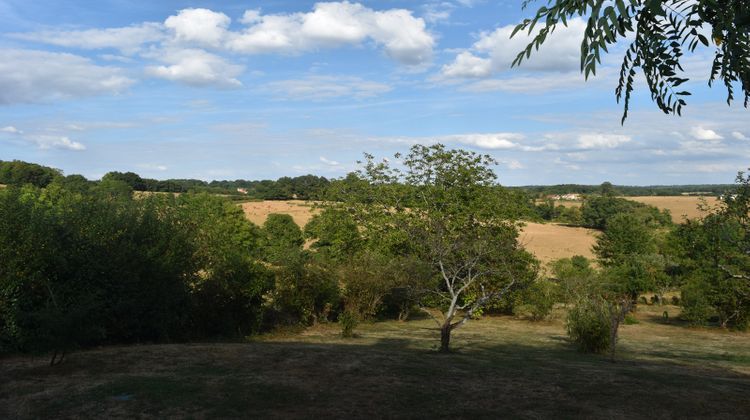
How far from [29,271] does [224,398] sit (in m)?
8.76

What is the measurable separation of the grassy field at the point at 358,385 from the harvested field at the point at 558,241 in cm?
5532

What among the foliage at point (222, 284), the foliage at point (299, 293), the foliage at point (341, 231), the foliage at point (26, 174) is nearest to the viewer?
the foliage at point (222, 284)

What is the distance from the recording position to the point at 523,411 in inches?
375

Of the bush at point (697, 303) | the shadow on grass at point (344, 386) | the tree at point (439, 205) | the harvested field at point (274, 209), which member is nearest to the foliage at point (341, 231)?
the tree at point (439, 205)

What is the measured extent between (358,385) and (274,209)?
87598mm

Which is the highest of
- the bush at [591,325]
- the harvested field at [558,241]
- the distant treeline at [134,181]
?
the distant treeline at [134,181]

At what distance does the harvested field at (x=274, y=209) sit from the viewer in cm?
8649

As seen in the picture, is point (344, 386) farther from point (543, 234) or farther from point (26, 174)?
point (26, 174)

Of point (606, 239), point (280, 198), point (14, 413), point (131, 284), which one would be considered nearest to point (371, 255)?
point (131, 284)

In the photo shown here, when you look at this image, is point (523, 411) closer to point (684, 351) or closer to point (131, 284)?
point (131, 284)

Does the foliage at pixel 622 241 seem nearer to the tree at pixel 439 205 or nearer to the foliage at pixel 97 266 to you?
the tree at pixel 439 205

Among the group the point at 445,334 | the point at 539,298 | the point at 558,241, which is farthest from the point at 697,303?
the point at 558,241

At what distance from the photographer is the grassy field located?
369 inches

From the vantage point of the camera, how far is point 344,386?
1105 centimetres
